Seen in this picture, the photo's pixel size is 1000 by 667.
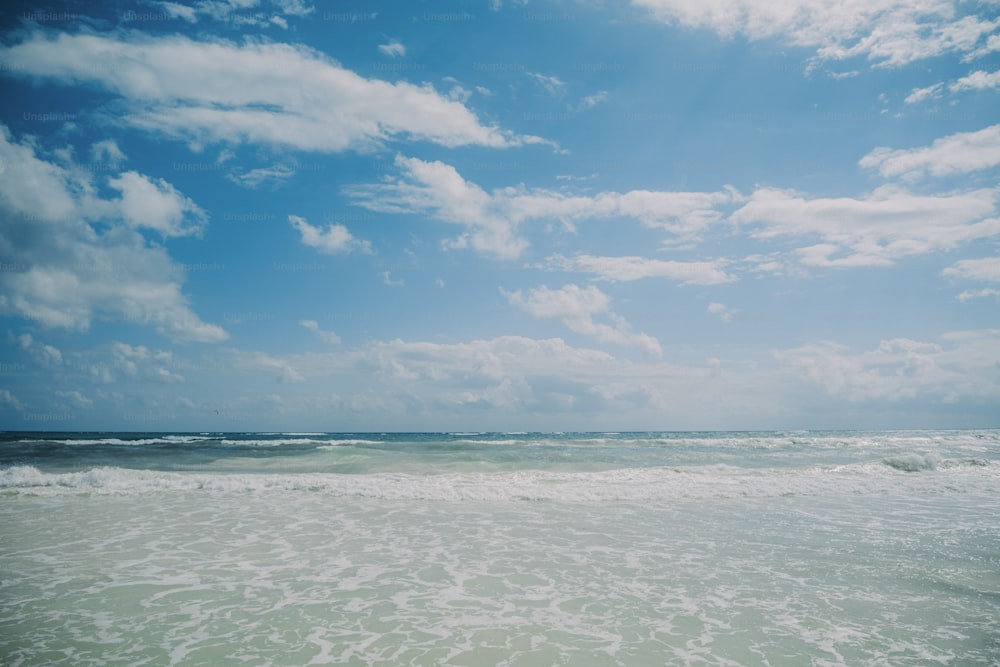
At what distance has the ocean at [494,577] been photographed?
5.70 metres

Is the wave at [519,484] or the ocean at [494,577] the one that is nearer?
the ocean at [494,577]

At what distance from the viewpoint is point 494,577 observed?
804cm

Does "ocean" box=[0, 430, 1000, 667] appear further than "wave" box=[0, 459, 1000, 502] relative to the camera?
No

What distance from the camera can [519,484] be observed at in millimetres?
17938

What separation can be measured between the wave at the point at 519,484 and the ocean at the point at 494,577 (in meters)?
0.31

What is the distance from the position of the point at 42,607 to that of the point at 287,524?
5.19 m

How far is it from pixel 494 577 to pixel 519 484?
10025mm

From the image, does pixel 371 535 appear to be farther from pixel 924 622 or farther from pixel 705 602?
pixel 924 622

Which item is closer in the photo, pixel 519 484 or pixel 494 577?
pixel 494 577

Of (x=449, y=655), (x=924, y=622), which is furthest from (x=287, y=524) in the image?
(x=924, y=622)

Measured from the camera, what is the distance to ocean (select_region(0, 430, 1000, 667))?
5703 mm

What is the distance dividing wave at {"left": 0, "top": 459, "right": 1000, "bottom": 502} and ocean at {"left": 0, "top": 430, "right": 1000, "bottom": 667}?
1.02ft

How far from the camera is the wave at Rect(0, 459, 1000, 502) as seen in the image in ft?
52.3

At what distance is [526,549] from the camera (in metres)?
9.69
